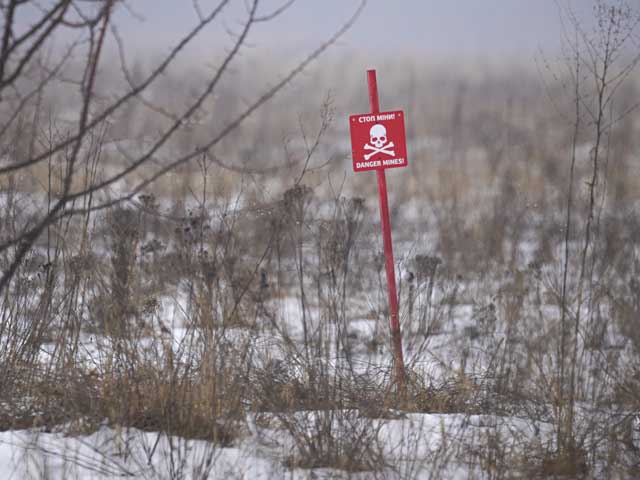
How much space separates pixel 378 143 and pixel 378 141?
0.04ft

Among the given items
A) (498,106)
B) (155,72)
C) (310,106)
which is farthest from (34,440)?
(498,106)

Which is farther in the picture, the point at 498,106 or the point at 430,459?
the point at 498,106

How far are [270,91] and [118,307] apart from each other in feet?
6.15

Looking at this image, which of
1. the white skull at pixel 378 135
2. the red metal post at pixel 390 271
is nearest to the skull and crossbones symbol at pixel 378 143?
the white skull at pixel 378 135

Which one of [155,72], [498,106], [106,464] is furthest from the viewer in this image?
[498,106]

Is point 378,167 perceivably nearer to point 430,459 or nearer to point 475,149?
point 430,459

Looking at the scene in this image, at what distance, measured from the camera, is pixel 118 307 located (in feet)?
10.8

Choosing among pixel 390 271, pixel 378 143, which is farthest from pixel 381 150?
pixel 390 271

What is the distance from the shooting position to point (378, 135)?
13.2ft

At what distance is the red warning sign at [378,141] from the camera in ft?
13.1

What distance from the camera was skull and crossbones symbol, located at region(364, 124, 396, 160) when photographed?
4.02 metres

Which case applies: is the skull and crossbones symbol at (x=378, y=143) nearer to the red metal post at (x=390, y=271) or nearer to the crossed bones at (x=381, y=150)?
the crossed bones at (x=381, y=150)

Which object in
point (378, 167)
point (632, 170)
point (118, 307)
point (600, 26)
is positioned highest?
point (632, 170)

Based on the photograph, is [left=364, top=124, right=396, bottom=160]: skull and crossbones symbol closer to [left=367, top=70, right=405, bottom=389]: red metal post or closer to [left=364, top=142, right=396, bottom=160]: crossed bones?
[left=364, top=142, right=396, bottom=160]: crossed bones
